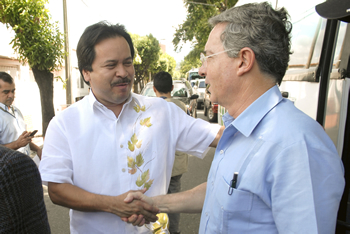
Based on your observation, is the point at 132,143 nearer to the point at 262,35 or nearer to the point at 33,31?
the point at 262,35

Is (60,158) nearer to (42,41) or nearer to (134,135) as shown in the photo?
(134,135)

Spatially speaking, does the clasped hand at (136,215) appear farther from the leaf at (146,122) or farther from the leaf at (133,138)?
the leaf at (146,122)

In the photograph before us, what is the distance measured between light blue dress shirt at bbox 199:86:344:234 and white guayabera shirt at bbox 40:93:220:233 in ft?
2.18

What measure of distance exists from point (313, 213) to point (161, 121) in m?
1.17

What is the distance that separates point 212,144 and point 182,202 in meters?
0.49

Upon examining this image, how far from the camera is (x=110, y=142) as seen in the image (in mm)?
1706

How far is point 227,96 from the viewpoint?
135 centimetres

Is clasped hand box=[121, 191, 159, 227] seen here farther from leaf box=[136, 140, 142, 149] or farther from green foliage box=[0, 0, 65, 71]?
green foliage box=[0, 0, 65, 71]

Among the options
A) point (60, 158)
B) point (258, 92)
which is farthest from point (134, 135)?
point (258, 92)

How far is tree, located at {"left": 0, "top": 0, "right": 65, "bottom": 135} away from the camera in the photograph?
647cm

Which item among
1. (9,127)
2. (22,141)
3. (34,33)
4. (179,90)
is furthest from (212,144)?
(179,90)

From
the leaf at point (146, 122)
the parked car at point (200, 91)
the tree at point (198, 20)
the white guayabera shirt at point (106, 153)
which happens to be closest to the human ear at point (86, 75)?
the white guayabera shirt at point (106, 153)

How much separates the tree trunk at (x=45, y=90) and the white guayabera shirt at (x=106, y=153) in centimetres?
763

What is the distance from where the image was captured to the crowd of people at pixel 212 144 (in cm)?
95
